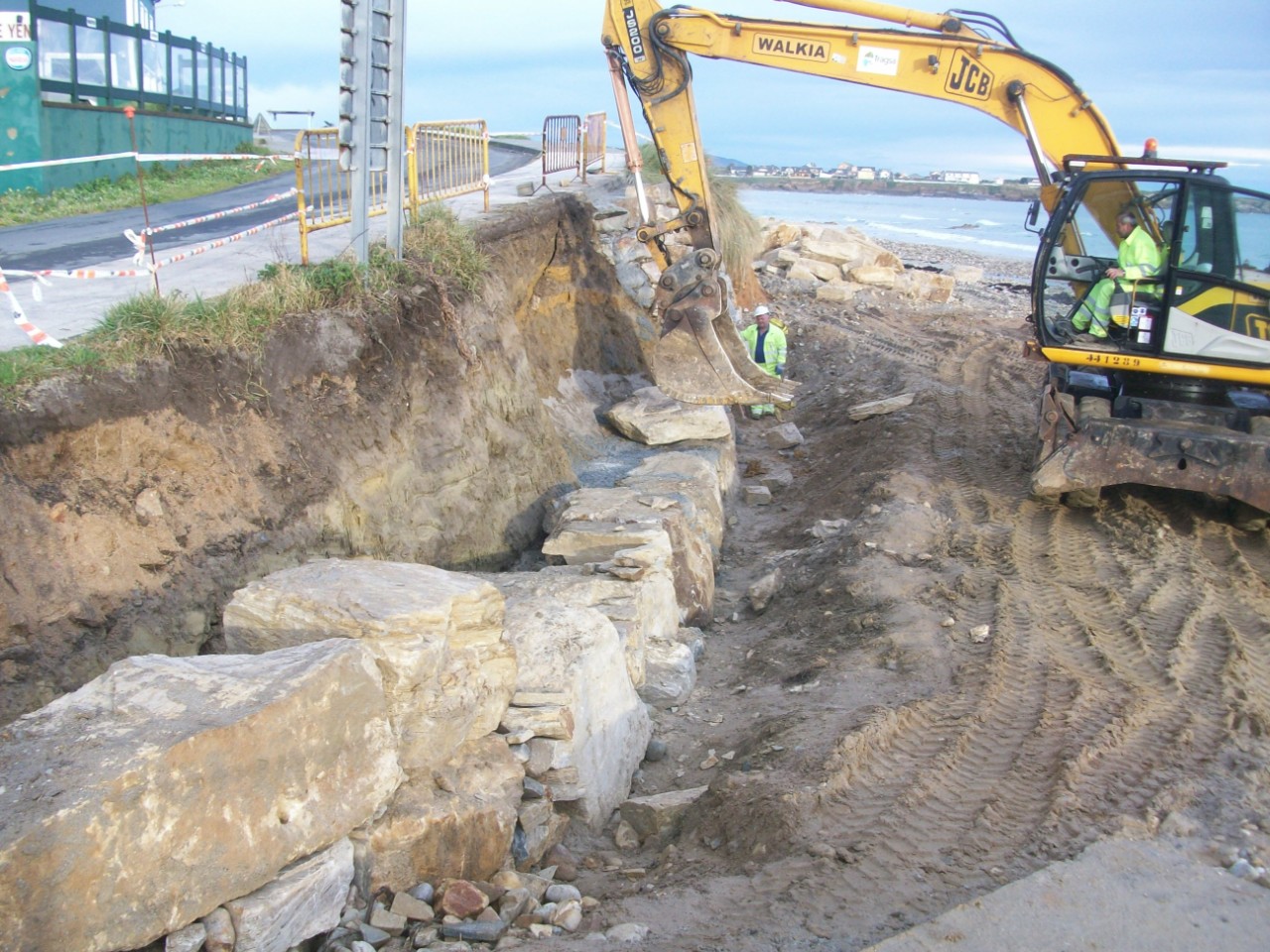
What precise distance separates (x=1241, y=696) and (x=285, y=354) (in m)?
5.88

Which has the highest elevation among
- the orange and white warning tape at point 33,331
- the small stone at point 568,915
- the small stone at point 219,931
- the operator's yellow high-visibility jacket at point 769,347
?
the orange and white warning tape at point 33,331

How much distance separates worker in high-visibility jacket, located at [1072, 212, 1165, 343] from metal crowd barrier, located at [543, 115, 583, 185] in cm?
792

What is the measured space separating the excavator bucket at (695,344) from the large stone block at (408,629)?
13.9ft

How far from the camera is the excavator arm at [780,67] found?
870 centimetres

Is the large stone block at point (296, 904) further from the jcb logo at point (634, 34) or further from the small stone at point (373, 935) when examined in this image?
the jcb logo at point (634, 34)

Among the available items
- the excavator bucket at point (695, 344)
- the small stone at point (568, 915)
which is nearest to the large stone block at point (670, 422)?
the excavator bucket at point (695, 344)

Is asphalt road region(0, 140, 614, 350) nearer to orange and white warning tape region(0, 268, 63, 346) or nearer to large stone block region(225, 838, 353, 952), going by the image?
orange and white warning tape region(0, 268, 63, 346)

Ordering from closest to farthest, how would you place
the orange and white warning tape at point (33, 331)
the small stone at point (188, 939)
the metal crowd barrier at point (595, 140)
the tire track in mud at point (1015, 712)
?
the small stone at point (188, 939), the tire track in mud at point (1015, 712), the orange and white warning tape at point (33, 331), the metal crowd barrier at point (595, 140)

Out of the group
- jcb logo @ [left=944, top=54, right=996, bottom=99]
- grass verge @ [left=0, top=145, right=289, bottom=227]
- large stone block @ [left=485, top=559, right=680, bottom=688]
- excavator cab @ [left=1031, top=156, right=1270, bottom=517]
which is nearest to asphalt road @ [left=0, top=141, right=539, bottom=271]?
grass verge @ [left=0, top=145, right=289, bottom=227]

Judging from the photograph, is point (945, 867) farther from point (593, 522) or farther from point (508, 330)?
point (508, 330)

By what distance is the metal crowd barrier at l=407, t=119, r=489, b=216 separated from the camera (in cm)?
1016

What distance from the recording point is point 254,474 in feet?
18.9

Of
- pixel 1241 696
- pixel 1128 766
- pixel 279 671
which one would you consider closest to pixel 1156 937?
pixel 1128 766

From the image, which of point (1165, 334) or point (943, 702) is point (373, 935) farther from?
point (1165, 334)
